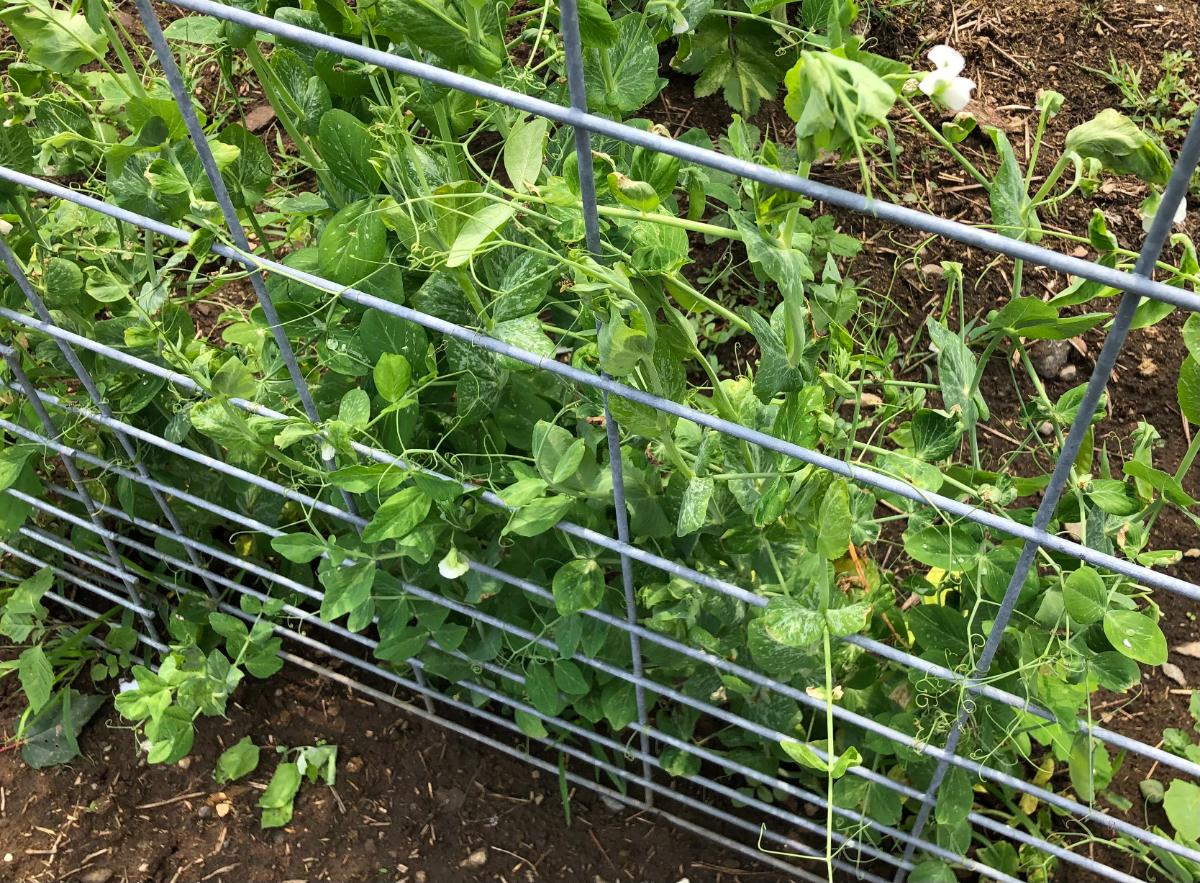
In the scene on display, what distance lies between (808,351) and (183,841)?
1121 mm

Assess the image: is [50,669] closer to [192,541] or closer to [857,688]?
[192,541]

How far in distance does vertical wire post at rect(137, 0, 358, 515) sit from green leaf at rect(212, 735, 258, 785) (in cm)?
51

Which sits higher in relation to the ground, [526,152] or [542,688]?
[526,152]

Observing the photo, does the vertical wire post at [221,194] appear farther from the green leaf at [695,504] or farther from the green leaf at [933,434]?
the green leaf at [933,434]

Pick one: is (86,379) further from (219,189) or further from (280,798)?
(280,798)

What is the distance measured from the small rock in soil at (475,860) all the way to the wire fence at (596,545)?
136mm

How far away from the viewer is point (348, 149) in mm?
1046

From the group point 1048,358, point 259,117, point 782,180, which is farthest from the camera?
point 259,117

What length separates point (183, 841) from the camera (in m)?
1.60

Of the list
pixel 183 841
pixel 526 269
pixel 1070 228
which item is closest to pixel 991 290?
pixel 1070 228

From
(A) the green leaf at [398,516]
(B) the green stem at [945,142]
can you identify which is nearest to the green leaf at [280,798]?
(A) the green leaf at [398,516]

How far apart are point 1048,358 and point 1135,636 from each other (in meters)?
0.91

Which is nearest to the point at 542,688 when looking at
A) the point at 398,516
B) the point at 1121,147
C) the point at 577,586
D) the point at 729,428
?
the point at 577,586

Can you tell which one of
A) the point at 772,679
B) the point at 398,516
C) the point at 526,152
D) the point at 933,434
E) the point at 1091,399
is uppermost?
the point at 526,152
